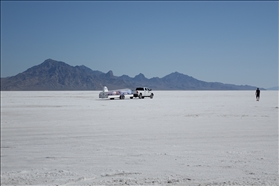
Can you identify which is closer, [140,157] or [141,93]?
[140,157]

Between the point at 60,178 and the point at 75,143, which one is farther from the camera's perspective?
the point at 75,143

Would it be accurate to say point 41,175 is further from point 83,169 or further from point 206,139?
point 206,139

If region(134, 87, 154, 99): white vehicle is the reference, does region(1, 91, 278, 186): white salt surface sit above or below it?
below

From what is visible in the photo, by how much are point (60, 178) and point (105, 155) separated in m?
2.23

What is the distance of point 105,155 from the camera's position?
853 cm

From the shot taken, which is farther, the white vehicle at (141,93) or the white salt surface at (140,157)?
the white vehicle at (141,93)

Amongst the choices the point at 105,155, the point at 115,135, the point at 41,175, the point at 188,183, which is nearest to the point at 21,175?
the point at 41,175

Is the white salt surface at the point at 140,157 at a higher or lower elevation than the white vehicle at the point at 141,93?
lower

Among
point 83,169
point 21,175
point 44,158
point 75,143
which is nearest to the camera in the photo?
point 21,175

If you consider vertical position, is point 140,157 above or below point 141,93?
below

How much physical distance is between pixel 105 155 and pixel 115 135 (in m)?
3.42

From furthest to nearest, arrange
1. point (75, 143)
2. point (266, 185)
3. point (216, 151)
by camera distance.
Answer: point (75, 143)
point (216, 151)
point (266, 185)

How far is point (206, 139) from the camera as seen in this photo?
435 inches

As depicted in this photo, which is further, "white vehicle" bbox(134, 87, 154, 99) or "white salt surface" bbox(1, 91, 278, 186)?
"white vehicle" bbox(134, 87, 154, 99)
